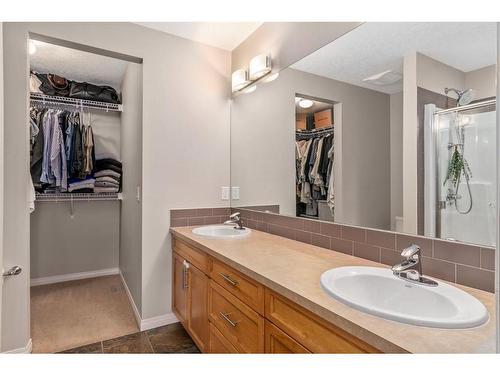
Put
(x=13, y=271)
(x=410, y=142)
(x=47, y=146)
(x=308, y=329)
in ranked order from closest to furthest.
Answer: (x=308, y=329) → (x=410, y=142) → (x=13, y=271) → (x=47, y=146)

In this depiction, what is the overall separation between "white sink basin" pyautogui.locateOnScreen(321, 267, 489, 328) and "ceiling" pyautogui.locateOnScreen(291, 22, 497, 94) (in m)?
Answer: 0.86

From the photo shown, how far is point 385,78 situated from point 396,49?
13 centimetres

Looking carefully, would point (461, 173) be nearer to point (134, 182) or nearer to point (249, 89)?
point (249, 89)

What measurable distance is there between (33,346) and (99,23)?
2.36 meters

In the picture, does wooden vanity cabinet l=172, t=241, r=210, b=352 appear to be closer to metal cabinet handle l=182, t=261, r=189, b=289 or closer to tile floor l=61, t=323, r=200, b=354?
metal cabinet handle l=182, t=261, r=189, b=289

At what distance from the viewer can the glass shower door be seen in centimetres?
97

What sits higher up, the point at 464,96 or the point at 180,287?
the point at 464,96

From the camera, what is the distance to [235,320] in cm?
131

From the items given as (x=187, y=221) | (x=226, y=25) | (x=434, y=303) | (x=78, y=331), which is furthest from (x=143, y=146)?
(x=434, y=303)

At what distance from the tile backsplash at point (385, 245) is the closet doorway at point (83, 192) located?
100 cm

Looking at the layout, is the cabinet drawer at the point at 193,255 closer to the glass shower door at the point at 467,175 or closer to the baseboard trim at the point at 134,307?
the baseboard trim at the point at 134,307

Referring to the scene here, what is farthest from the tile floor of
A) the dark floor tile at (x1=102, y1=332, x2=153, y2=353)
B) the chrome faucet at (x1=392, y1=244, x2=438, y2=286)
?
the chrome faucet at (x1=392, y1=244, x2=438, y2=286)

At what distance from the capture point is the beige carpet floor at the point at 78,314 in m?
1.97

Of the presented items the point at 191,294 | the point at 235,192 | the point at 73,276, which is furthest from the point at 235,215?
the point at 73,276
